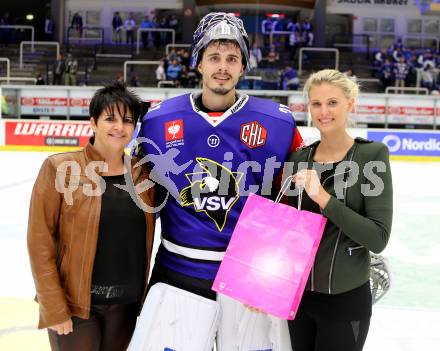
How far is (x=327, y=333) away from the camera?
6.81 ft

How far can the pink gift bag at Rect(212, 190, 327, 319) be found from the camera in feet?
6.45

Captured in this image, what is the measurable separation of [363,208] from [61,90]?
11.1 m

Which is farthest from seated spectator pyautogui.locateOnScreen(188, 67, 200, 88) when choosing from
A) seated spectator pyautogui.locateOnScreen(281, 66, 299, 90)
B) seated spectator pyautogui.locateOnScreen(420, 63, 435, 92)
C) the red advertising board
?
seated spectator pyautogui.locateOnScreen(420, 63, 435, 92)

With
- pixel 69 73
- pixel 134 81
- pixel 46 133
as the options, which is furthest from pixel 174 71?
pixel 46 133

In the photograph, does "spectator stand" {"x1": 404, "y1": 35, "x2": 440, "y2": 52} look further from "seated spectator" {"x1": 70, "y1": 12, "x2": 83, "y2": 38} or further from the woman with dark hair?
the woman with dark hair

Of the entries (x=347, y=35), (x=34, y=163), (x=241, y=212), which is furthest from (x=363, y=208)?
(x=347, y=35)

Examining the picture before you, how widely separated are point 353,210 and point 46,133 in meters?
10.8

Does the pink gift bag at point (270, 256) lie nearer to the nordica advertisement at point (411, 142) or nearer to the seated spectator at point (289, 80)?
the nordica advertisement at point (411, 142)

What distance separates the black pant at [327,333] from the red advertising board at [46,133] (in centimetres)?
1024

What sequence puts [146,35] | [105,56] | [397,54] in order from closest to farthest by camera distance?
[397,54], [105,56], [146,35]

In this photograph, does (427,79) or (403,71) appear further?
(403,71)

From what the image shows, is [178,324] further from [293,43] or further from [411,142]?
[293,43]

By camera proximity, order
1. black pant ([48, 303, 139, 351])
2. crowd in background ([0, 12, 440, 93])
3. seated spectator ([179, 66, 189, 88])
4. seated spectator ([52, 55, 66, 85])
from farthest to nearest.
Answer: seated spectator ([52, 55, 66, 85]), crowd in background ([0, 12, 440, 93]), seated spectator ([179, 66, 189, 88]), black pant ([48, 303, 139, 351])

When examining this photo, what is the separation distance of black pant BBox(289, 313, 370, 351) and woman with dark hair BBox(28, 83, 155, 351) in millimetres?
606
